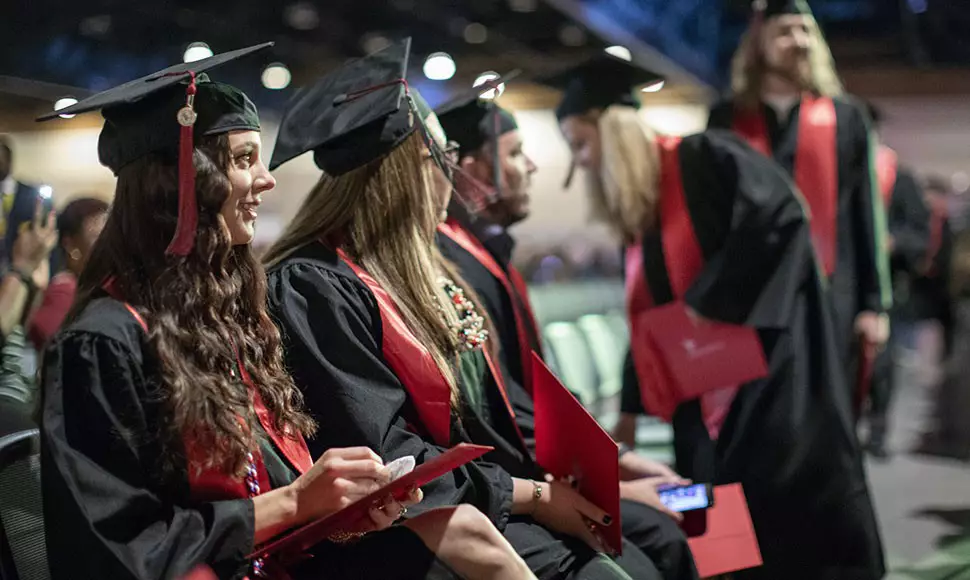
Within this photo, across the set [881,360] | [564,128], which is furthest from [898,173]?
[564,128]

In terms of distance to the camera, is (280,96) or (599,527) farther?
(280,96)

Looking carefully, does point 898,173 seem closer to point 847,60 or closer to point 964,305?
point 964,305

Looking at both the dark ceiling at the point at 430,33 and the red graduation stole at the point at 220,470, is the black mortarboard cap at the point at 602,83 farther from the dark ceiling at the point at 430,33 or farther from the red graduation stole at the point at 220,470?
the red graduation stole at the point at 220,470

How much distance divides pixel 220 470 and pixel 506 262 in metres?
1.46

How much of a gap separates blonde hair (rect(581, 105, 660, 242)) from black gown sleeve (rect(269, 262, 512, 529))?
171 cm

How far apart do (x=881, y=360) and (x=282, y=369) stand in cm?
483

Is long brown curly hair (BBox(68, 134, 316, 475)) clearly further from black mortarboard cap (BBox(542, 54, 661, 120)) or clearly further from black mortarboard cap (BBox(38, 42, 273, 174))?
black mortarboard cap (BBox(542, 54, 661, 120))

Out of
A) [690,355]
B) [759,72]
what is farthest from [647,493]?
[759,72]

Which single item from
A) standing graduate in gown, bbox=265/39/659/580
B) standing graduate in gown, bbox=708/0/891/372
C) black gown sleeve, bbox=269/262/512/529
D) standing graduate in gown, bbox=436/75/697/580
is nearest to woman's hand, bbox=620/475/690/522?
standing graduate in gown, bbox=436/75/697/580

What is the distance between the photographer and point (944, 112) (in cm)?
968

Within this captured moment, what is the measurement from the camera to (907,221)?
7137mm

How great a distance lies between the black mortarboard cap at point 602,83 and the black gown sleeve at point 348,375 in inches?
69.5

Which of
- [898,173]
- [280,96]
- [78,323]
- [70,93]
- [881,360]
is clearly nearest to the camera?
[78,323]

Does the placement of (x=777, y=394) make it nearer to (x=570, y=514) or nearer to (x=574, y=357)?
(x=570, y=514)
